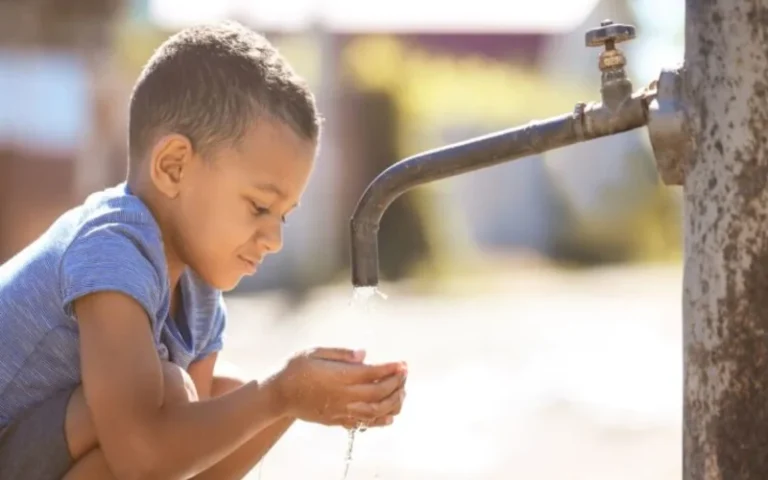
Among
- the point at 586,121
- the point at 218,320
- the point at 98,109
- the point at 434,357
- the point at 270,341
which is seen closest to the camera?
the point at 586,121

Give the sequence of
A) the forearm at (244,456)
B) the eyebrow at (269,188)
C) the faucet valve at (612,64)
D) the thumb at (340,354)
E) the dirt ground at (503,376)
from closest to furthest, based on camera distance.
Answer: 1. the faucet valve at (612,64)
2. the thumb at (340,354)
3. the eyebrow at (269,188)
4. the forearm at (244,456)
5. the dirt ground at (503,376)

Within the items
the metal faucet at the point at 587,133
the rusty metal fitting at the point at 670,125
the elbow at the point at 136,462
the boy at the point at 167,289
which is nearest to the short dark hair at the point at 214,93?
the boy at the point at 167,289

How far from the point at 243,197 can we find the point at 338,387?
0.35 meters

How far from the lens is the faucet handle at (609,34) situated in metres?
1.73

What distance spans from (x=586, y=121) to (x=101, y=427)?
763mm

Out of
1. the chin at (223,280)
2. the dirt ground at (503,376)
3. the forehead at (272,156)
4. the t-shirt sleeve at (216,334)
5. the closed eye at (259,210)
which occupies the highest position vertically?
the forehead at (272,156)

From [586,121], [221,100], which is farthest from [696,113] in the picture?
[221,100]

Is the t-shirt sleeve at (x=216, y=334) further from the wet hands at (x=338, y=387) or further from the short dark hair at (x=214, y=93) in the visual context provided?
the wet hands at (x=338, y=387)

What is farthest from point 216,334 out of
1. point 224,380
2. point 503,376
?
point 503,376

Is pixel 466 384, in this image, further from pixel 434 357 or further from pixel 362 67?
pixel 362 67

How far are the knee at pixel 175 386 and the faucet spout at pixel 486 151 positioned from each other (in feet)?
0.96

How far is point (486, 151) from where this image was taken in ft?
5.86

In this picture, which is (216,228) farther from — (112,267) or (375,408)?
(375,408)

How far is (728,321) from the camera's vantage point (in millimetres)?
1571
